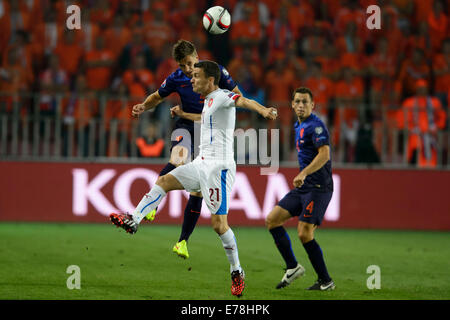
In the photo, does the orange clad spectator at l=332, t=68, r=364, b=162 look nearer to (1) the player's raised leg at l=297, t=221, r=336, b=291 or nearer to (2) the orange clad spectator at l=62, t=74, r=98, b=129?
(2) the orange clad spectator at l=62, t=74, r=98, b=129

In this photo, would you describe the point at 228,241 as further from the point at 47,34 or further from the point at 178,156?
the point at 47,34

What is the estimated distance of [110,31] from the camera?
1647 cm

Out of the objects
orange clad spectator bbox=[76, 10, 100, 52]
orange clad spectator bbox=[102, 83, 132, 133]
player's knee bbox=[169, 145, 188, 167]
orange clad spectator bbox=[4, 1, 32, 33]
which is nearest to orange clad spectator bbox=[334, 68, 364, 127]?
orange clad spectator bbox=[102, 83, 132, 133]

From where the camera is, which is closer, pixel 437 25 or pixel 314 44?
pixel 314 44

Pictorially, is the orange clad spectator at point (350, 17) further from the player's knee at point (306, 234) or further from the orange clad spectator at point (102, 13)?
the player's knee at point (306, 234)

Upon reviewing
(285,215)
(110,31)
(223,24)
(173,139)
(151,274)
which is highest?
(110,31)

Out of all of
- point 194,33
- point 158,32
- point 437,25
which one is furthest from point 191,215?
point 437,25

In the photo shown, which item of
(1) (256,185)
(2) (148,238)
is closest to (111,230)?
(2) (148,238)

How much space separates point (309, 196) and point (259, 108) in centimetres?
144

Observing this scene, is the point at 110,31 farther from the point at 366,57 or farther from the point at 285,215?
the point at 285,215

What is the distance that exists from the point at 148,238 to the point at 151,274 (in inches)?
151

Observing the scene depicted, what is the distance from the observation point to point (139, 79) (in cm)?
1530

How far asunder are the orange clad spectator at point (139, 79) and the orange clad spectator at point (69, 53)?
3.58ft

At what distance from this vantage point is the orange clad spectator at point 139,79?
15.1 metres
